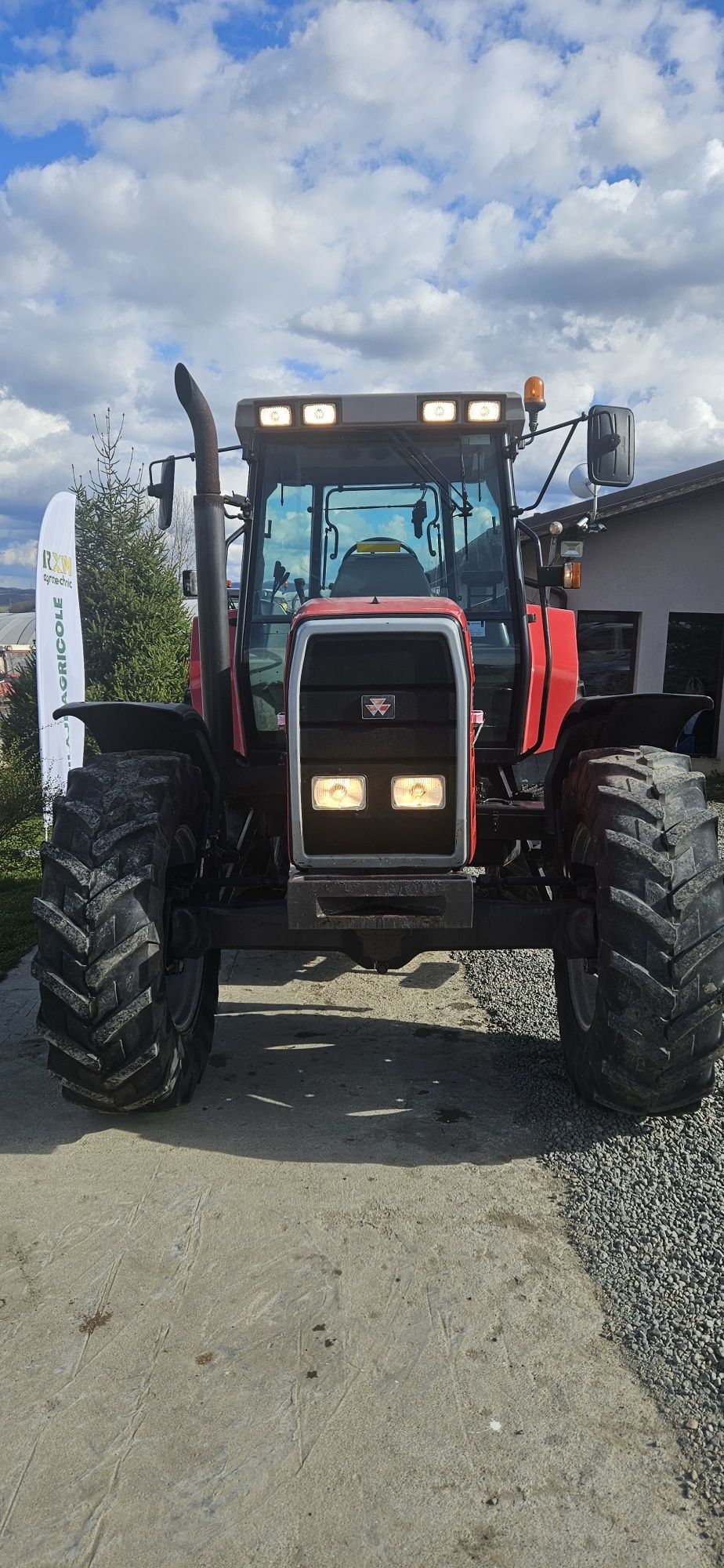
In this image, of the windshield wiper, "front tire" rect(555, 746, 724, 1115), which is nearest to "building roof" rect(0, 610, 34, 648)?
the windshield wiper

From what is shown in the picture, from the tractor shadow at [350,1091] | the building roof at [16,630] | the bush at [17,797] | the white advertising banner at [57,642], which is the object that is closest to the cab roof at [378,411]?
the tractor shadow at [350,1091]

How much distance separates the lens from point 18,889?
8.23m

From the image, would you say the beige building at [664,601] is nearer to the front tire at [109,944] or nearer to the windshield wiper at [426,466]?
the windshield wiper at [426,466]

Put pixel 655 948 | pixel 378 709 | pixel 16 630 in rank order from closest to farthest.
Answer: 1. pixel 655 948
2. pixel 378 709
3. pixel 16 630

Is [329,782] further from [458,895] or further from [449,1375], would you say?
[449,1375]

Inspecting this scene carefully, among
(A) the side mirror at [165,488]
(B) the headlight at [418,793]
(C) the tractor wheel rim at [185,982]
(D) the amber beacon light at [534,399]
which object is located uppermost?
(D) the amber beacon light at [534,399]

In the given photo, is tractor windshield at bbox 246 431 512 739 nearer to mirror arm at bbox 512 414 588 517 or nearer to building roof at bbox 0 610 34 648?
mirror arm at bbox 512 414 588 517

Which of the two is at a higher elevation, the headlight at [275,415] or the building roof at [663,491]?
the building roof at [663,491]

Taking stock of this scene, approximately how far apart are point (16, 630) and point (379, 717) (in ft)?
146

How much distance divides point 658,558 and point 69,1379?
11829 mm

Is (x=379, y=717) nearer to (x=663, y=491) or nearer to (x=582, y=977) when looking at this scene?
(x=582, y=977)

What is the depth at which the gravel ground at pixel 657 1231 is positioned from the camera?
2.28 meters

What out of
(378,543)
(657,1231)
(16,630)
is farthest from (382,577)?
(16,630)

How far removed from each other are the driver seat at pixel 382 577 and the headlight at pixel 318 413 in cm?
58
